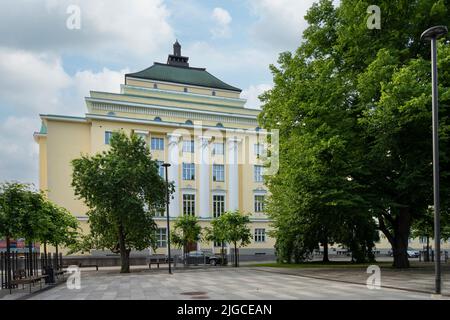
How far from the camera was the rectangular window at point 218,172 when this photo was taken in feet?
220

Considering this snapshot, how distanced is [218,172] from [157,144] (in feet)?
31.6

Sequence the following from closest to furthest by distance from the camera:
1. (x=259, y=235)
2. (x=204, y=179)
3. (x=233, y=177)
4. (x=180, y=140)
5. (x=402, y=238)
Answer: (x=402, y=238), (x=180, y=140), (x=204, y=179), (x=233, y=177), (x=259, y=235)

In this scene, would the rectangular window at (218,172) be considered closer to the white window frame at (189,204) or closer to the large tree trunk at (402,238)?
the white window frame at (189,204)

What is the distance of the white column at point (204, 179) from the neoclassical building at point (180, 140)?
136mm

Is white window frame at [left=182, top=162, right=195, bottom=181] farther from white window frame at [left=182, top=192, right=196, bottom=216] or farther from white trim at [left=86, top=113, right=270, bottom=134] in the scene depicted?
white trim at [left=86, top=113, right=270, bottom=134]

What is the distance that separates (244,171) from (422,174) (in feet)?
143

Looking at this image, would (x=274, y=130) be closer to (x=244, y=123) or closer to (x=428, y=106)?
(x=428, y=106)

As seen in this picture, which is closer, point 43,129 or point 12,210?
point 12,210

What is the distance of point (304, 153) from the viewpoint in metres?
26.5

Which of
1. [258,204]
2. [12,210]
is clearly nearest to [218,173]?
[258,204]

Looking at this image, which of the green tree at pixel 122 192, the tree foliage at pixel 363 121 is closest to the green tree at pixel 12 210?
the green tree at pixel 122 192

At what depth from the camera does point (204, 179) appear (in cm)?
6581

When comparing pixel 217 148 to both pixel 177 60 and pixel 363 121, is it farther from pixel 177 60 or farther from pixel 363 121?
pixel 363 121
